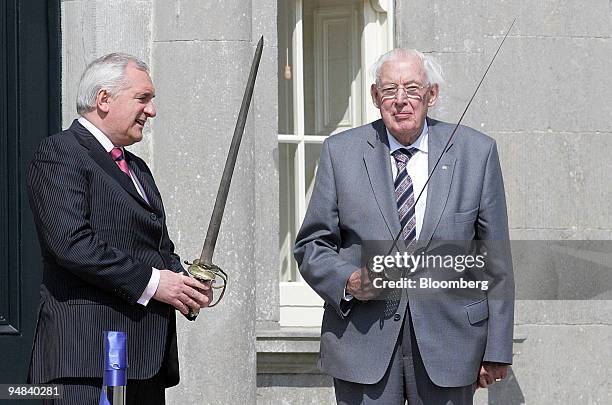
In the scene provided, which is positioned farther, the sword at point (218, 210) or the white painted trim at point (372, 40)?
the white painted trim at point (372, 40)

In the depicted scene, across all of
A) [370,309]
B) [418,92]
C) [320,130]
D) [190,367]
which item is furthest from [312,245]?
[320,130]

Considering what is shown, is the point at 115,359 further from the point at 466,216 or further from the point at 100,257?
the point at 466,216

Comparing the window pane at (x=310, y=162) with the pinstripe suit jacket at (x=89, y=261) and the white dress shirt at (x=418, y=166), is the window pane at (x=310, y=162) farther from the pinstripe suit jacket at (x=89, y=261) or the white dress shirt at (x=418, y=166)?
the pinstripe suit jacket at (x=89, y=261)

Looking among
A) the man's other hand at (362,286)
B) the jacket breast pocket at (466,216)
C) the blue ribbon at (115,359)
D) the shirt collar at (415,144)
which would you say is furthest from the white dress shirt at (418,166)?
the blue ribbon at (115,359)

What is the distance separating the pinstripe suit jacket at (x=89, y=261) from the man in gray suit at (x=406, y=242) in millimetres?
659

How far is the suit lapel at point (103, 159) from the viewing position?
15.0 ft

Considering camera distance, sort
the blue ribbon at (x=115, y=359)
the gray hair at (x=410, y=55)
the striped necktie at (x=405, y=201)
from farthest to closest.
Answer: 1. the gray hair at (x=410, y=55)
2. the striped necktie at (x=405, y=201)
3. the blue ribbon at (x=115, y=359)

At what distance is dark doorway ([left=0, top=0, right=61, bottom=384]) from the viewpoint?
20.3 feet

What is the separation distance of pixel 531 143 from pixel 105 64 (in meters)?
2.74

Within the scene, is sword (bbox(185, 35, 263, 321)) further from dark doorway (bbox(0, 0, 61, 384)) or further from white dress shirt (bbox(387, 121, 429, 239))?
dark doorway (bbox(0, 0, 61, 384))

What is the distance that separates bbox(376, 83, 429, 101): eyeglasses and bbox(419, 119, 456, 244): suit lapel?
164mm

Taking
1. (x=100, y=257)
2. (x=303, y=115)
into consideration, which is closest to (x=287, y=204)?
(x=303, y=115)

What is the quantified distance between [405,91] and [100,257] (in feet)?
4.18

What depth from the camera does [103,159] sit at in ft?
15.1
